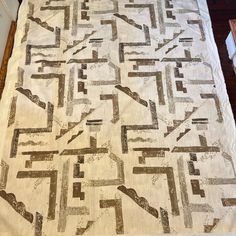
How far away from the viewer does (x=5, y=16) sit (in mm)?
1634

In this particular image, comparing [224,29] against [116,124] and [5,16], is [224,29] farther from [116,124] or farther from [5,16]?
[5,16]

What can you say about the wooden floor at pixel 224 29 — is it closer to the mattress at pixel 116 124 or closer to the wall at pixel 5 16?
the mattress at pixel 116 124

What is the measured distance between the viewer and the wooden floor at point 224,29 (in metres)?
1.46

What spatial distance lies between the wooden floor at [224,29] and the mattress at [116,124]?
71 millimetres

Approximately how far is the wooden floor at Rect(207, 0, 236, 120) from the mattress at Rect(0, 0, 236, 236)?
0.07 m

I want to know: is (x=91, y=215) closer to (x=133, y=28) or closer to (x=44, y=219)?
(x=44, y=219)

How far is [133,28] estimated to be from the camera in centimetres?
157

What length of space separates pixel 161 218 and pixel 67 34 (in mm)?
957

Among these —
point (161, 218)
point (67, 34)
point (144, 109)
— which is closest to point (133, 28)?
point (67, 34)

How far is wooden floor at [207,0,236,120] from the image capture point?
4.77 feet

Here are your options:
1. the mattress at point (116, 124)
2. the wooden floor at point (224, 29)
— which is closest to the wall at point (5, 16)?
the mattress at point (116, 124)

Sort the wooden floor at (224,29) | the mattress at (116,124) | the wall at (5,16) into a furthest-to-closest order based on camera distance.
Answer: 1. the wall at (5,16)
2. the wooden floor at (224,29)
3. the mattress at (116,124)

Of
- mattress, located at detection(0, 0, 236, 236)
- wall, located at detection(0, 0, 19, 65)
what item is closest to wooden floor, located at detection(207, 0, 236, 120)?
mattress, located at detection(0, 0, 236, 236)

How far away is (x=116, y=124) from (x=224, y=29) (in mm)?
816
